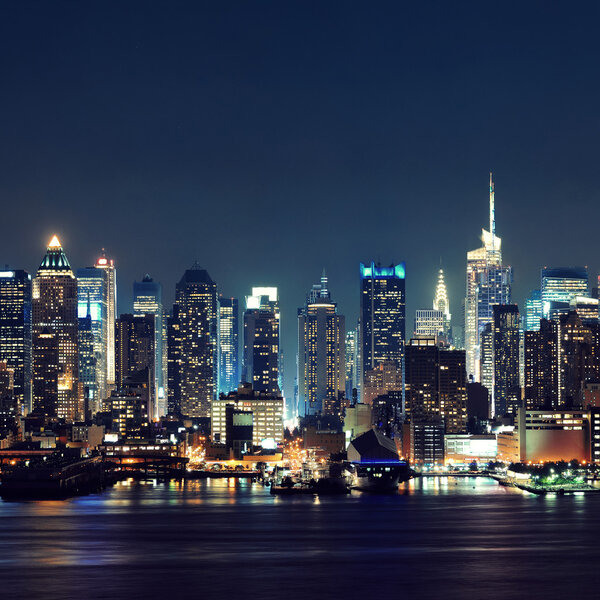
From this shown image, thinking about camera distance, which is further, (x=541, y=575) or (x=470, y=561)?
(x=470, y=561)

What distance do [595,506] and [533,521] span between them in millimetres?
24829

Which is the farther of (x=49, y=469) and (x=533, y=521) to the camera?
(x=49, y=469)

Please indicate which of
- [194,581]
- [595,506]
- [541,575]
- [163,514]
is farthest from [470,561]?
[595,506]

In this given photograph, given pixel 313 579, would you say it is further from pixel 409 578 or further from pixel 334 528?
pixel 334 528

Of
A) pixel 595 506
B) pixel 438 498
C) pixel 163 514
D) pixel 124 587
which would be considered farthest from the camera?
pixel 438 498

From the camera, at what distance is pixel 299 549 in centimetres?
10100

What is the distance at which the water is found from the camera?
81375 mm

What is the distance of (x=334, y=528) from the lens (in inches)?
4658

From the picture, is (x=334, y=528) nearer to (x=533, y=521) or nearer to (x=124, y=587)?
(x=533, y=521)

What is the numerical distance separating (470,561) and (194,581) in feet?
62.8

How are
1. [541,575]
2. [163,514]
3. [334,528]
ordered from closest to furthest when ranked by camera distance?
[541,575]
[334,528]
[163,514]

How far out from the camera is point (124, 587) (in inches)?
3187

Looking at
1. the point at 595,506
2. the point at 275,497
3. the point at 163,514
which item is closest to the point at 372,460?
the point at 275,497

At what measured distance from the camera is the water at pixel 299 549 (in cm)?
8138
